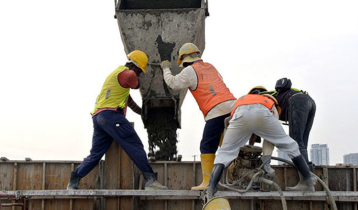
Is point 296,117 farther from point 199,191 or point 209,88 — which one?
point 199,191

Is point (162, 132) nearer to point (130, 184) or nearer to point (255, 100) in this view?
point (130, 184)

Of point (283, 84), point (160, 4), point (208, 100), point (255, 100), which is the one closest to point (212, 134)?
point (208, 100)

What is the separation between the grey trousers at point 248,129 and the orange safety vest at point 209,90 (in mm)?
563

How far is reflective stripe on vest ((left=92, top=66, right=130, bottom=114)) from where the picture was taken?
18.8 feet

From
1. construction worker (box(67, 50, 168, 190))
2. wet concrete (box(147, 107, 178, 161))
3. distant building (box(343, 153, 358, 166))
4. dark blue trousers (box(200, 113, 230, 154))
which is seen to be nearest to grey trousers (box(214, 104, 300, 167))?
dark blue trousers (box(200, 113, 230, 154))

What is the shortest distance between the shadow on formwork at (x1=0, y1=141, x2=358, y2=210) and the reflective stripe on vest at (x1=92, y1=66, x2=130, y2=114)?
65 cm

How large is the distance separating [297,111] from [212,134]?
154 centimetres

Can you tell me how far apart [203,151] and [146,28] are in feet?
7.38

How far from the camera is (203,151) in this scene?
18.0 feet

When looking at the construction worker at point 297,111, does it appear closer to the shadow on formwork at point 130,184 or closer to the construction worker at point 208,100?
the shadow on formwork at point 130,184

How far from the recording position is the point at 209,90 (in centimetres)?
544

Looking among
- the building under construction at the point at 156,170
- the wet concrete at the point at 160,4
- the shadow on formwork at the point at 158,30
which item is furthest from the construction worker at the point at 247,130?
the wet concrete at the point at 160,4

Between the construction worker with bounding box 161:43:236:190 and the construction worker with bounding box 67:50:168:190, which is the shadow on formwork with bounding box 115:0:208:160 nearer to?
the construction worker with bounding box 67:50:168:190

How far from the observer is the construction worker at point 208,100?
5391mm
